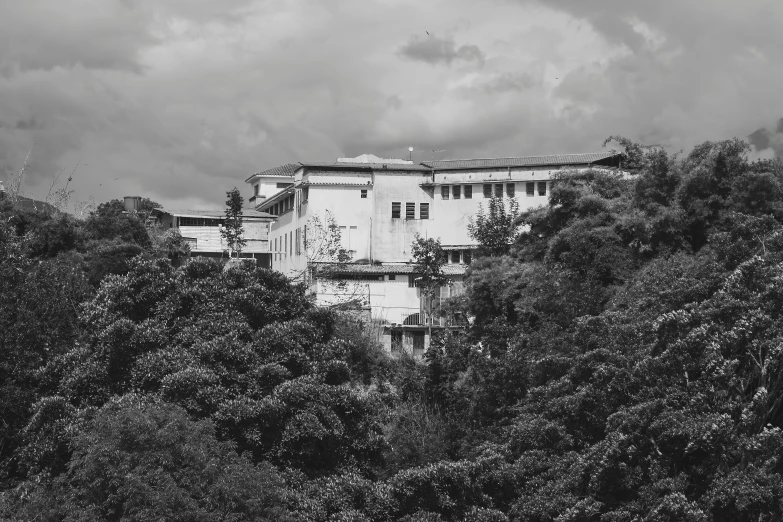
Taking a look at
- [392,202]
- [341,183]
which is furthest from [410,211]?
[341,183]

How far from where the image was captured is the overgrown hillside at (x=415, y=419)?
801 inches

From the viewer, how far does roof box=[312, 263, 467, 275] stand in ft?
176

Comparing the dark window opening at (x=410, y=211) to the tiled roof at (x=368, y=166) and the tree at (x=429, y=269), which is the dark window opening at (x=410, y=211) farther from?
the tree at (x=429, y=269)

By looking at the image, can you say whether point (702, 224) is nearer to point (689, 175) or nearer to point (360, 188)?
point (689, 175)

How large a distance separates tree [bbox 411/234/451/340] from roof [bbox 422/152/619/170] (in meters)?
7.93

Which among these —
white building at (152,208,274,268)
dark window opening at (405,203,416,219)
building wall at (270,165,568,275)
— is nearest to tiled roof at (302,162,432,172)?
building wall at (270,165,568,275)

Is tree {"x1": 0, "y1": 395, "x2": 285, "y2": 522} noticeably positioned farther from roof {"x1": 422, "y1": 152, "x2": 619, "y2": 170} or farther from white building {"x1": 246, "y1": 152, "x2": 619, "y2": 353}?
roof {"x1": 422, "y1": 152, "x2": 619, "y2": 170}

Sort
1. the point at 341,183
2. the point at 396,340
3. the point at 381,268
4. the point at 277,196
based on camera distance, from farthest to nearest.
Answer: the point at 277,196 → the point at 341,183 → the point at 381,268 → the point at 396,340

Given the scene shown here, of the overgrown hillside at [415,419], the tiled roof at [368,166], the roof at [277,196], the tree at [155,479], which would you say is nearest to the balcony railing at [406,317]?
the tiled roof at [368,166]

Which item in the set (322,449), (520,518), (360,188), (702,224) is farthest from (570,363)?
(360,188)

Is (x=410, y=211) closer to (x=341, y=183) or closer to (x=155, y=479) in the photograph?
(x=341, y=183)

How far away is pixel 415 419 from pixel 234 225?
31412 mm

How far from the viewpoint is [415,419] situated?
113 ft

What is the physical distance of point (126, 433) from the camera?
2045 centimetres
